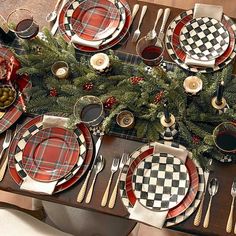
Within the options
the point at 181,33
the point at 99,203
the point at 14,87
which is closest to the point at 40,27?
the point at 14,87

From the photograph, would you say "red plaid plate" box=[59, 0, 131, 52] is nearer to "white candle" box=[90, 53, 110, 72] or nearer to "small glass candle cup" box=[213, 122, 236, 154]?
"white candle" box=[90, 53, 110, 72]

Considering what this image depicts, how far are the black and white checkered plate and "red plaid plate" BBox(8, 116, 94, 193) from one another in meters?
0.54

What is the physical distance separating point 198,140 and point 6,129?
760 mm

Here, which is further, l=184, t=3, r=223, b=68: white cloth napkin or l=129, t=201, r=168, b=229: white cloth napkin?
l=184, t=3, r=223, b=68: white cloth napkin

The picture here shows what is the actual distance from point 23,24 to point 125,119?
60cm

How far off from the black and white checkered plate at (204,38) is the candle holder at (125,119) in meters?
0.35

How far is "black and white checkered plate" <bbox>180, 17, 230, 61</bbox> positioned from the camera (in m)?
1.72

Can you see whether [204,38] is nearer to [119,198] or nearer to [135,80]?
[135,80]

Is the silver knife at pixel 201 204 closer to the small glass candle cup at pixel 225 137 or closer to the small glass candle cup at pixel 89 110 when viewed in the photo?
the small glass candle cup at pixel 225 137

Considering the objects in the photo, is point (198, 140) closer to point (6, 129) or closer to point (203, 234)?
point (203, 234)

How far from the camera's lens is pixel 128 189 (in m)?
1.54

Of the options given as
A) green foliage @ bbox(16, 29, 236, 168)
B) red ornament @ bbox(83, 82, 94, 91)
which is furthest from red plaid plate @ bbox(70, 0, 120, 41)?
red ornament @ bbox(83, 82, 94, 91)

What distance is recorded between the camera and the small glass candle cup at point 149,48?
166 centimetres

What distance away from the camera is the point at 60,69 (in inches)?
68.6
